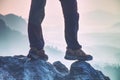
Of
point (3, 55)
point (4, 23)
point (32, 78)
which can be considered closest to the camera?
point (32, 78)

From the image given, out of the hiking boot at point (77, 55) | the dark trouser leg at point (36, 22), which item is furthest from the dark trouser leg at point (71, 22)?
the dark trouser leg at point (36, 22)

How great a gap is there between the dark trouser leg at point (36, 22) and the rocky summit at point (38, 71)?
0.11m

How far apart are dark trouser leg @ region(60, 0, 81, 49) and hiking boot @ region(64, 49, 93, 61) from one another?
0.08 feet

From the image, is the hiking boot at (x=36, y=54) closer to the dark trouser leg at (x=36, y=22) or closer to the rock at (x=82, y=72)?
the dark trouser leg at (x=36, y=22)

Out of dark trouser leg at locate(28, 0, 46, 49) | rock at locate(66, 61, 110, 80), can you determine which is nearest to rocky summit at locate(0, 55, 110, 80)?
rock at locate(66, 61, 110, 80)

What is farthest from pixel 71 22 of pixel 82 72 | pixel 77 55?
pixel 82 72

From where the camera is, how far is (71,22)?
1.86m

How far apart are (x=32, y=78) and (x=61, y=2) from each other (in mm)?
479

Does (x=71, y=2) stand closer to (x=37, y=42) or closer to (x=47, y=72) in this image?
(x=37, y=42)

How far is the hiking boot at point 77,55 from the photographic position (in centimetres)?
186

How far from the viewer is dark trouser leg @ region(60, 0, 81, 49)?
6.07 ft

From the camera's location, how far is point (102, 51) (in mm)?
2061

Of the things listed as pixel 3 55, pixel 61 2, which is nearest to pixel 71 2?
pixel 61 2

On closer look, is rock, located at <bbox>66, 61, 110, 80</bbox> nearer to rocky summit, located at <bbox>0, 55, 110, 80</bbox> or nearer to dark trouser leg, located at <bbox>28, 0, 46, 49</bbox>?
rocky summit, located at <bbox>0, 55, 110, 80</bbox>
